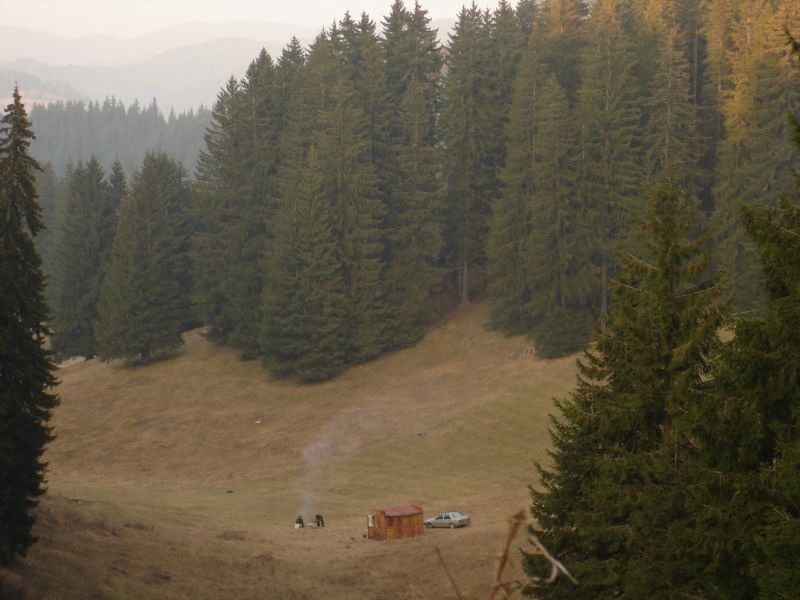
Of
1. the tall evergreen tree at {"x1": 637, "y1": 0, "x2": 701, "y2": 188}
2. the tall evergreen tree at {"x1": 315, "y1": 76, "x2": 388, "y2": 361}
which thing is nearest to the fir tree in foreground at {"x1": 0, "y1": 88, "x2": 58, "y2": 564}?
the tall evergreen tree at {"x1": 315, "y1": 76, "x2": 388, "y2": 361}

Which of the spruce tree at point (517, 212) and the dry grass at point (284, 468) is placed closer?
the dry grass at point (284, 468)

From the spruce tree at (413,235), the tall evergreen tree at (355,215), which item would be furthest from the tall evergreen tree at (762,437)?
the spruce tree at (413,235)

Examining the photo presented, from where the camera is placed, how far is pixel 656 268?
18.5 m

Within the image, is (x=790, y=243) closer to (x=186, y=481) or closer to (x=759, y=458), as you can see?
(x=759, y=458)

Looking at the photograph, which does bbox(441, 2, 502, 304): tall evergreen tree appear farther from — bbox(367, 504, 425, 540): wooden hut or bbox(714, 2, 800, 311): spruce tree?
bbox(367, 504, 425, 540): wooden hut

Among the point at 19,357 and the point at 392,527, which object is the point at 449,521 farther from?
the point at 19,357

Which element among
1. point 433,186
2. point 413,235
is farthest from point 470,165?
point 413,235

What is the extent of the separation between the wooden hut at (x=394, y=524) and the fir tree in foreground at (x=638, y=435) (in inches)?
694

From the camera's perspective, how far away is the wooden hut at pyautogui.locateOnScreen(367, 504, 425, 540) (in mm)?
36438

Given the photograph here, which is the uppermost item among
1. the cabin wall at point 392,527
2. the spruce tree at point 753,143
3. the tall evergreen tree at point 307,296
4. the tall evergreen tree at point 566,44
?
the tall evergreen tree at point 566,44

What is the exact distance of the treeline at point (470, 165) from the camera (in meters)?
55.8

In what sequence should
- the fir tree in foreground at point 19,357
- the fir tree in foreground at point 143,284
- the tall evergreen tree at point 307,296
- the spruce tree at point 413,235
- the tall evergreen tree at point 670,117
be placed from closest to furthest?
the fir tree in foreground at point 19,357
the tall evergreen tree at point 670,117
the tall evergreen tree at point 307,296
the spruce tree at point 413,235
the fir tree in foreground at point 143,284

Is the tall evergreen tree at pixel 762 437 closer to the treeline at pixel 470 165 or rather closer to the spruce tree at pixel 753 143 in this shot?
the spruce tree at pixel 753 143

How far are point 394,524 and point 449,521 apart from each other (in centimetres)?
225
